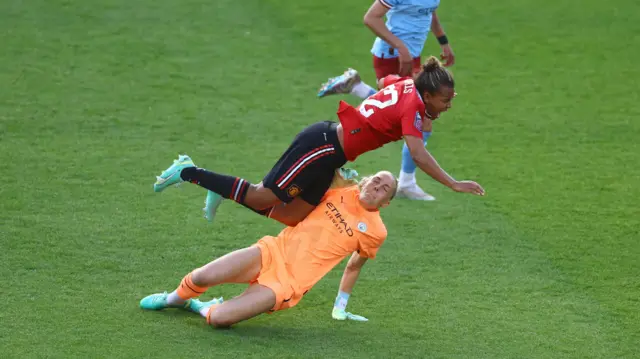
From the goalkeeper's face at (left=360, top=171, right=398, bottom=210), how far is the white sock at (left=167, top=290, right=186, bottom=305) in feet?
4.18

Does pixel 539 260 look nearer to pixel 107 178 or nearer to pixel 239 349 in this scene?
pixel 239 349

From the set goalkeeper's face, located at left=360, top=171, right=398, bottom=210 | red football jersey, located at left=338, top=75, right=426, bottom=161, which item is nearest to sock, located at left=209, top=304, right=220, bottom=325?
goalkeeper's face, located at left=360, top=171, right=398, bottom=210

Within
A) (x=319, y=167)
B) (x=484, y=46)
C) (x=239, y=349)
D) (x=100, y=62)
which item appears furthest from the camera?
(x=484, y=46)

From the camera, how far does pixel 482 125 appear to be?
387 inches

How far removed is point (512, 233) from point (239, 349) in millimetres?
2864

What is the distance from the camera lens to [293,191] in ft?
20.6

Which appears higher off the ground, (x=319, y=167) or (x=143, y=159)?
(x=319, y=167)

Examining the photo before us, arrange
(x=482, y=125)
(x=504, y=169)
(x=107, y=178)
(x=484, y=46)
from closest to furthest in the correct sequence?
(x=107, y=178) → (x=504, y=169) → (x=482, y=125) → (x=484, y=46)

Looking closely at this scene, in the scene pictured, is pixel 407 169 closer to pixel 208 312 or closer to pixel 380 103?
pixel 380 103

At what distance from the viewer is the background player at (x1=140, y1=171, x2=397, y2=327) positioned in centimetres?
588

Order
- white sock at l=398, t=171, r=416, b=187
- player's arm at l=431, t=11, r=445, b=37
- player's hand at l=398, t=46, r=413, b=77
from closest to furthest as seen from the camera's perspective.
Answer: player's hand at l=398, t=46, r=413, b=77 < white sock at l=398, t=171, r=416, b=187 < player's arm at l=431, t=11, r=445, b=37

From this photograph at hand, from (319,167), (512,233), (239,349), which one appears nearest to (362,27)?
(512,233)

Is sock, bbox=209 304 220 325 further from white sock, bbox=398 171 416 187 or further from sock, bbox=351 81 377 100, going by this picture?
sock, bbox=351 81 377 100

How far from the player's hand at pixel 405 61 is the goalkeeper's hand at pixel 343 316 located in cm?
255
